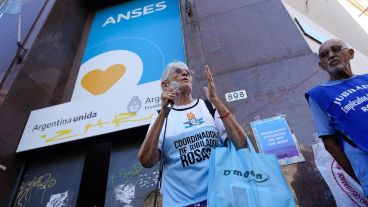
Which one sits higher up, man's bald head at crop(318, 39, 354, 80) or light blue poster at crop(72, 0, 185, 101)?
light blue poster at crop(72, 0, 185, 101)

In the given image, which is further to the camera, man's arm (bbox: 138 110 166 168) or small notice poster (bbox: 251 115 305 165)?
small notice poster (bbox: 251 115 305 165)

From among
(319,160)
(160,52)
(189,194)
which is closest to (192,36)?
(160,52)

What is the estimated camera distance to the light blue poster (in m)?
5.57

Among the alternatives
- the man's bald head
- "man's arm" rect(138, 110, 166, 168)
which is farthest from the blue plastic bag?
the man's bald head

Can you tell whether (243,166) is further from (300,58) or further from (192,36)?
(192,36)

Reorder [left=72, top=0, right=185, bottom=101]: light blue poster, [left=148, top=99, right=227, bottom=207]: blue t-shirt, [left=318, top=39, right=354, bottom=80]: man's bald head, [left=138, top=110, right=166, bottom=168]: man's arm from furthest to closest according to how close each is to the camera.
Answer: [left=72, top=0, right=185, bottom=101]: light blue poster, [left=318, top=39, right=354, bottom=80]: man's bald head, [left=138, top=110, right=166, bottom=168]: man's arm, [left=148, top=99, right=227, bottom=207]: blue t-shirt

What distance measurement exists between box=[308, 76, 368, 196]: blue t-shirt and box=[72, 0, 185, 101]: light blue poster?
3.16m

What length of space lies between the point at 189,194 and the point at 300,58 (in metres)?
2.79

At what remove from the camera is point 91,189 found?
418 centimetres

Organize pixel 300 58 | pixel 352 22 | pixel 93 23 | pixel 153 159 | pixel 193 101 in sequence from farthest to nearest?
pixel 93 23 → pixel 352 22 → pixel 300 58 → pixel 193 101 → pixel 153 159

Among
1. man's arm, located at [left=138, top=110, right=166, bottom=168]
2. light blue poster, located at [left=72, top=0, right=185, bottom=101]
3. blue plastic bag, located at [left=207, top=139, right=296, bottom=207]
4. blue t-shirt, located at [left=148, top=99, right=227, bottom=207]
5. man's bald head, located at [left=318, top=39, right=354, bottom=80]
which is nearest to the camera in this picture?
blue plastic bag, located at [left=207, top=139, right=296, bottom=207]

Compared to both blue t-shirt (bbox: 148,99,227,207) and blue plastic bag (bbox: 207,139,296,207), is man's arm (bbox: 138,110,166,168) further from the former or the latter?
blue plastic bag (bbox: 207,139,296,207)

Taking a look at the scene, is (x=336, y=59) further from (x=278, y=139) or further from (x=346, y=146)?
(x=278, y=139)

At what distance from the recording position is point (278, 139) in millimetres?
3170
